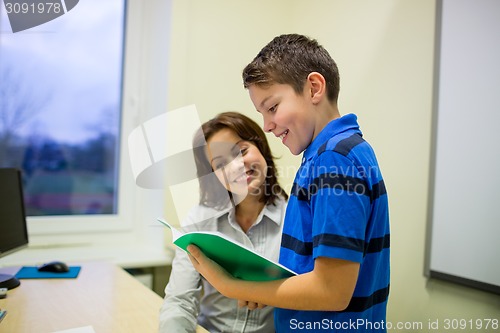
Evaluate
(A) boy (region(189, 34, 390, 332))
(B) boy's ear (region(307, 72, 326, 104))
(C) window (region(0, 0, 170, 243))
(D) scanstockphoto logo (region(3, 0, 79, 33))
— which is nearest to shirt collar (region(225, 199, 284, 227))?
(A) boy (region(189, 34, 390, 332))

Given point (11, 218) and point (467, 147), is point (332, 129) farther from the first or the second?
point (11, 218)

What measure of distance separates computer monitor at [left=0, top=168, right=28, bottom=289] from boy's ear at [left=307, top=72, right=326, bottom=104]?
4.40 ft

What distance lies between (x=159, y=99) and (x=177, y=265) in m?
1.22

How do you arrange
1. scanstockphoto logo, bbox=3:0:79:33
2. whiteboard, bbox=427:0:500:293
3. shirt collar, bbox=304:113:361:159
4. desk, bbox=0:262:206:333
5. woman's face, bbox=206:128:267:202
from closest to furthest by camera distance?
shirt collar, bbox=304:113:361:159 < desk, bbox=0:262:206:333 < whiteboard, bbox=427:0:500:293 < woman's face, bbox=206:128:267:202 < scanstockphoto logo, bbox=3:0:79:33

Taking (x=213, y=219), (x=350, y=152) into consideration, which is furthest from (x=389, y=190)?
(x=350, y=152)

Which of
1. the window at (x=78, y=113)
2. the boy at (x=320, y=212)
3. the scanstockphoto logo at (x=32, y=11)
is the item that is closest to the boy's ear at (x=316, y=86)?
the boy at (x=320, y=212)

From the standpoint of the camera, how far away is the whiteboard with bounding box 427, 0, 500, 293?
1.28 m

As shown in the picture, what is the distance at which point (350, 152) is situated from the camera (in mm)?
658

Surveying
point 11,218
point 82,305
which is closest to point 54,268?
point 11,218

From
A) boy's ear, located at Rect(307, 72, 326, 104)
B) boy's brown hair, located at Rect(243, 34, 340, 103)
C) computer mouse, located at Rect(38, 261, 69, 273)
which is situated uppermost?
boy's brown hair, located at Rect(243, 34, 340, 103)

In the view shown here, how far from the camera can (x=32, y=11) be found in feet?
6.74

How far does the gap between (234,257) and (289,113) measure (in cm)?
31

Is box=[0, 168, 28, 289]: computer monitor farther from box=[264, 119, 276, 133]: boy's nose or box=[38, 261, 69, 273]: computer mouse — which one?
box=[264, 119, 276, 133]: boy's nose

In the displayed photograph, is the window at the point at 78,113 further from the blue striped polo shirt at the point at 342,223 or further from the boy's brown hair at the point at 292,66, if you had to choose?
the blue striped polo shirt at the point at 342,223
